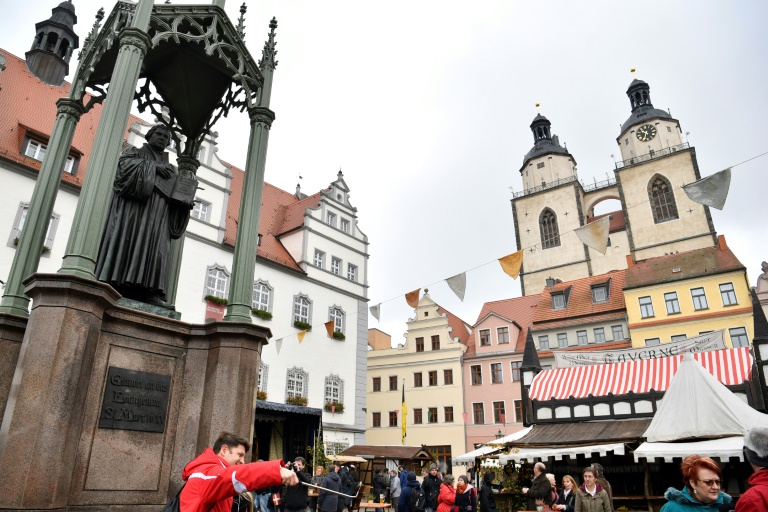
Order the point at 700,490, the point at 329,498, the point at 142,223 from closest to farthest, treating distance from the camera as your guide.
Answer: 1. the point at 700,490
2. the point at 142,223
3. the point at 329,498

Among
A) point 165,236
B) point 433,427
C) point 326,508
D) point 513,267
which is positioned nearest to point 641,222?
point 433,427

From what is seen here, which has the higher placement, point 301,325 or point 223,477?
point 301,325

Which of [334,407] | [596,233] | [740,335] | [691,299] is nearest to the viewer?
[596,233]

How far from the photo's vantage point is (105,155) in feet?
15.4

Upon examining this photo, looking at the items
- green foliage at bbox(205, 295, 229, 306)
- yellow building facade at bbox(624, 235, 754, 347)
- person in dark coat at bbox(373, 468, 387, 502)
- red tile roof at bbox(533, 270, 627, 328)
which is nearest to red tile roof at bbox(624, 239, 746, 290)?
yellow building facade at bbox(624, 235, 754, 347)

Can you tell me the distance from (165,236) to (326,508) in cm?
614

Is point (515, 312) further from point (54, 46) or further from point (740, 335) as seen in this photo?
point (54, 46)

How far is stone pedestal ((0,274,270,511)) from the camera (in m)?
3.57

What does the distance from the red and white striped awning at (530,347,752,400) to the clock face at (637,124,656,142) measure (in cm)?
4011

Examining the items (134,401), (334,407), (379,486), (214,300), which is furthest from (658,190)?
(134,401)

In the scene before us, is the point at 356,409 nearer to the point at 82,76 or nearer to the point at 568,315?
the point at 568,315

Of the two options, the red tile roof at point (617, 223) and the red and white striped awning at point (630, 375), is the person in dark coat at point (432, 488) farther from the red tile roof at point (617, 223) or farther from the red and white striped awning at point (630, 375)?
the red tile roof at point (617, 223)

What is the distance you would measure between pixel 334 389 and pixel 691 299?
20892 millimetres

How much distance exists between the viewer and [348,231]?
29.1 meters
